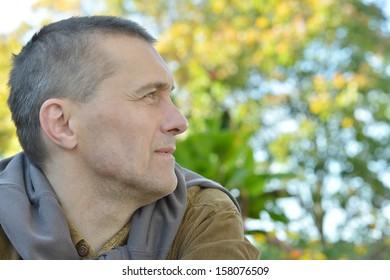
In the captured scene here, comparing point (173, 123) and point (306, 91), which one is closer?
point (173, 123)

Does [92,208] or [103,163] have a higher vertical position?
[103,163]

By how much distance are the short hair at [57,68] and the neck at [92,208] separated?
0.40 feet

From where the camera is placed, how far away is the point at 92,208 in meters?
1.64

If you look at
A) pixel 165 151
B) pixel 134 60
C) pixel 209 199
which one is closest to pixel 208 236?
pixel 209 199

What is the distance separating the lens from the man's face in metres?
1.57

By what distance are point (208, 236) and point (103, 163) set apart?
304mm

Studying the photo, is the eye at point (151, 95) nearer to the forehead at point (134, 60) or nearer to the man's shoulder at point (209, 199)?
the forehead at point (134, 60)

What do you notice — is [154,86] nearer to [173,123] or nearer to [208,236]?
[173,123]

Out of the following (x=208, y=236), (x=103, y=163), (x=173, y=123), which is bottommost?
(x=208, y=236)

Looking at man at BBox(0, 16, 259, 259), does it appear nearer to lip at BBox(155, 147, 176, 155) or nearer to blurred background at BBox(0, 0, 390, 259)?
lip at BBox(155, 147, 176, 155)

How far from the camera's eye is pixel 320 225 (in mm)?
9766

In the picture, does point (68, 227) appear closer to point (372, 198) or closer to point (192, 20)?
point (372, 198)
